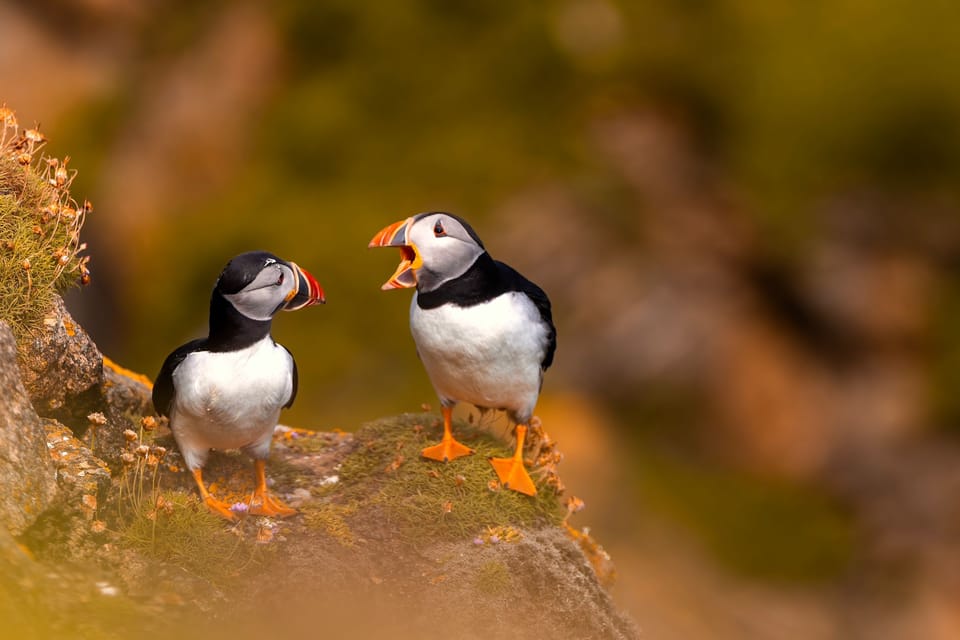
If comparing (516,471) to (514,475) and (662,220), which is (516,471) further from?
(662,220)

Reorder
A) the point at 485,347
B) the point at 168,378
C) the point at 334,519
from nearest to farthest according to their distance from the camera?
the point at 168,378 → the point at 334,519 → the point at 485,347

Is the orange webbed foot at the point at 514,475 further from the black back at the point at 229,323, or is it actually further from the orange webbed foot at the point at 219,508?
the orange webbed foot at the point at 219,508

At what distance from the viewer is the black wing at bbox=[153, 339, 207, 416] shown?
5.26m

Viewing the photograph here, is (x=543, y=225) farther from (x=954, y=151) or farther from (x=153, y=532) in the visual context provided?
(x=153, y=532)

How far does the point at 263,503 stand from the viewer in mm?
5477

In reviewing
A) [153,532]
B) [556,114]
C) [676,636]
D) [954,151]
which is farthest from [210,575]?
[954,151]

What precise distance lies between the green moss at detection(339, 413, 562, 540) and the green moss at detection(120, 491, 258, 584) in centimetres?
79

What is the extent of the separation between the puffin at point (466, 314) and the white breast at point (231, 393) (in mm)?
673

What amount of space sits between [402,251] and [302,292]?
718 mm

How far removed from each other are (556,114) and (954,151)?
466 centimetres

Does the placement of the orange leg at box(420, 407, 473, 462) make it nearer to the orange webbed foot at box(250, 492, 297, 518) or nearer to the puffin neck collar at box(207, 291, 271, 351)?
the orange webbed foot at box(250, 492, 297, 518)

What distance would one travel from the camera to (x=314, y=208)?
43.2ft

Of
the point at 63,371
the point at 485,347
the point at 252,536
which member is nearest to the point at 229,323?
the point at 63,371

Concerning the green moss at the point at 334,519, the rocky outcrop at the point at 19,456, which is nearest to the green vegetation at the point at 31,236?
the rocky outcrop at the point at 19,456
